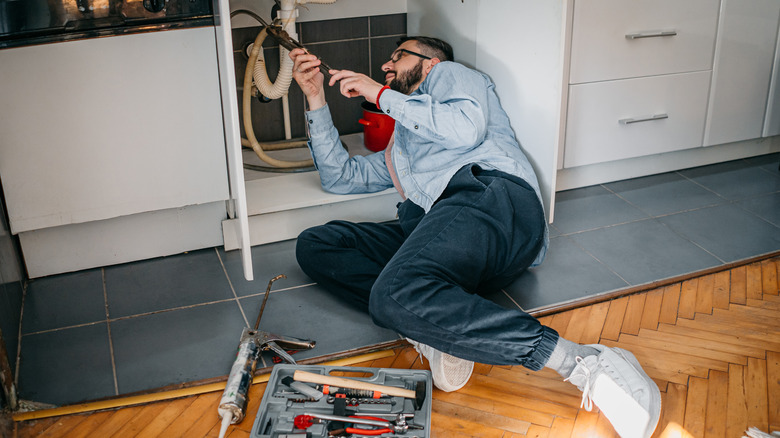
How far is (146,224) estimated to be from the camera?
2.22m

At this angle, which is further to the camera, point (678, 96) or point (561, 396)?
point (678, 96)

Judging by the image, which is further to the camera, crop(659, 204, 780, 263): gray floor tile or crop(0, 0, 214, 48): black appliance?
crop(659, 204, 780, 263): gray floor tile

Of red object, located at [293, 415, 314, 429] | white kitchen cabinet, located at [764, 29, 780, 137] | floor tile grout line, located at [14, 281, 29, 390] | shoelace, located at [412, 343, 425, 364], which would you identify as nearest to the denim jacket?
shoelace, located at [412, 343, 425, 364]

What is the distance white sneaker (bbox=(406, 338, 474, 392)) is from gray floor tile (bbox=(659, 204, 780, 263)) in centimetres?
105

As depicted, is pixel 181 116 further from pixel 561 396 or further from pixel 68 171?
pixel 561 396

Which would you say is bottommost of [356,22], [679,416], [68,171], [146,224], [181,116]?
[679,416]

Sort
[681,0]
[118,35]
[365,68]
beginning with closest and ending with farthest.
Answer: [118,35], [681,0], [365,68]

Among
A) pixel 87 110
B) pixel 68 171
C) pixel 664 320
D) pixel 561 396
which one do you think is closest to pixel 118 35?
pixel 87 110

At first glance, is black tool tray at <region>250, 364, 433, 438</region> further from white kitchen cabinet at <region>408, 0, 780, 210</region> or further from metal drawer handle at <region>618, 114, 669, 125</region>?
metal drawer handle at <region>618, 114, 669, 125</region>

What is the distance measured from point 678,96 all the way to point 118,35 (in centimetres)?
196

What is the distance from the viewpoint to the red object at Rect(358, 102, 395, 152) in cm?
247

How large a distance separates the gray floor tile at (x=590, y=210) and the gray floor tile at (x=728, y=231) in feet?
0.46

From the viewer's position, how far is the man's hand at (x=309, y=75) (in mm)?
2027

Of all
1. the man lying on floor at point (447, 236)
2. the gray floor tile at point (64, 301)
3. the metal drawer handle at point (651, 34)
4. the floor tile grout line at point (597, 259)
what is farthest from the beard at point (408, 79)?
the gray floor tile at point (64, 301)
